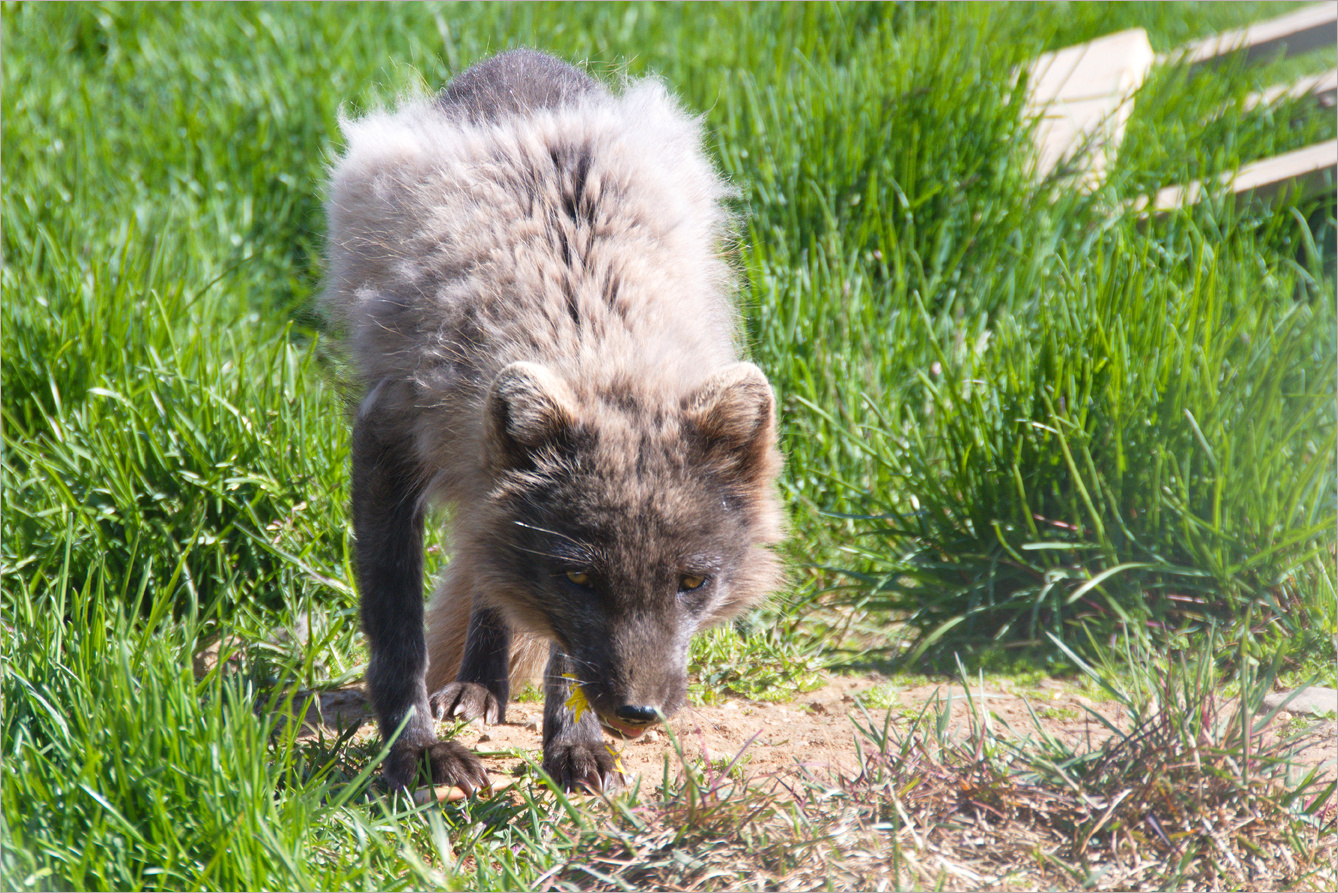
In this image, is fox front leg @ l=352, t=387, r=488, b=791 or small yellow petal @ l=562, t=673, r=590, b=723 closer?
small yellow petal @ l=562, t=673, r=590, b=723

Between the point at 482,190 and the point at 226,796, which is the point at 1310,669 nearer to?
the point at 482,190

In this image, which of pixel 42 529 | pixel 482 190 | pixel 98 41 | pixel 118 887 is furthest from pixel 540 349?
pixel 98 41

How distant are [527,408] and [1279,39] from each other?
702 centimetres

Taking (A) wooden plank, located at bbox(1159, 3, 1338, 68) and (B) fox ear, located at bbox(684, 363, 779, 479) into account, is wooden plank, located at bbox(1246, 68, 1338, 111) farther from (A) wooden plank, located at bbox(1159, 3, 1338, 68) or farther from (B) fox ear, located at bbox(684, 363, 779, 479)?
(B) fox ear, located at bbox(684, 363, 779, 479)

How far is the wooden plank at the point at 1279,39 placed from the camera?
751cm

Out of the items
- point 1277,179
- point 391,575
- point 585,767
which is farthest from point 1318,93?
point 391,575

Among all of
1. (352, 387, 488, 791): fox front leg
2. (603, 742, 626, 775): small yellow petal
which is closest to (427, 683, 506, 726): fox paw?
(352, 387, 488, 791): fox front leg

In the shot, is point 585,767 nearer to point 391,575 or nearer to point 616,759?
point 616,759

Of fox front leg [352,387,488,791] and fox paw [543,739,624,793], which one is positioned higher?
fox front leg [352,387,488,791]

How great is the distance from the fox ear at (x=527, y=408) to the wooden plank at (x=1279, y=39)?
618 centimetres

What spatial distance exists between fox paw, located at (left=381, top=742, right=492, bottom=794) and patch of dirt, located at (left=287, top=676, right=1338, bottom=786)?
0.19 metres

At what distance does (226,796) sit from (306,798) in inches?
11.8

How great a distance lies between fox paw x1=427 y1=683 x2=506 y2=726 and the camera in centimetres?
→ 397

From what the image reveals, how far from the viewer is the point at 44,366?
184 inches
